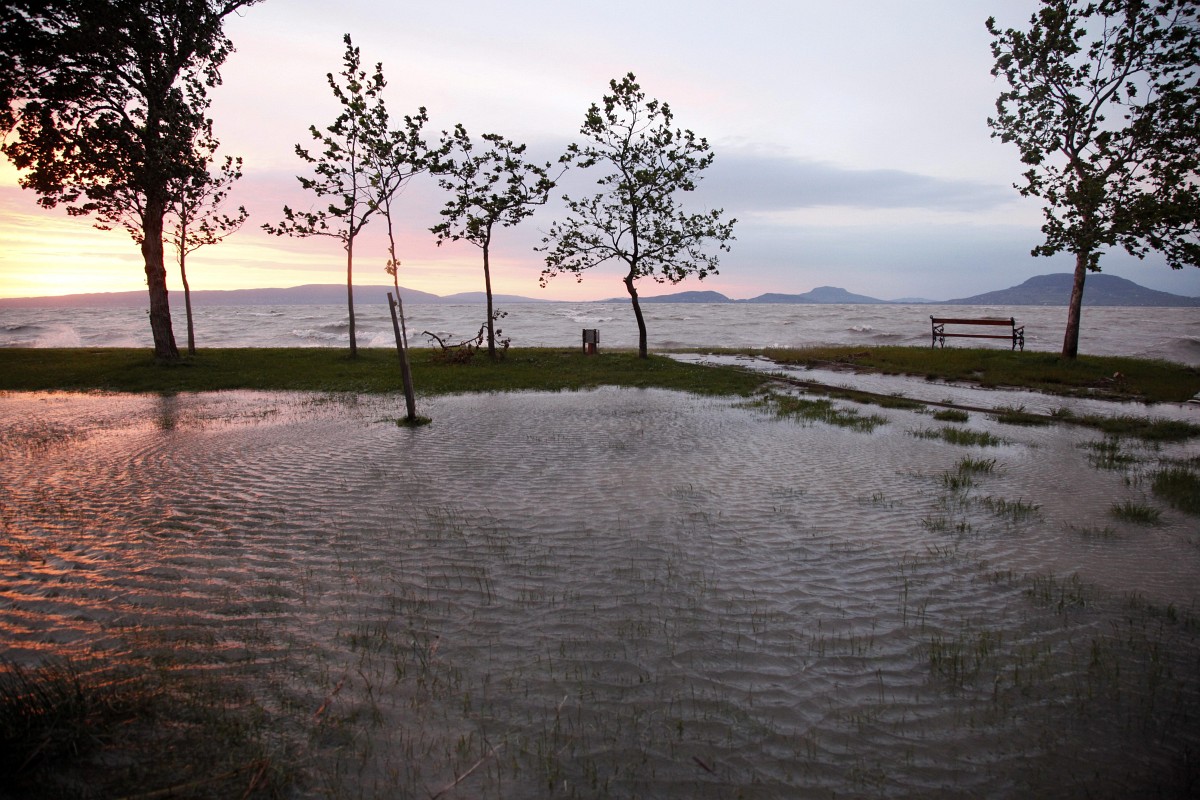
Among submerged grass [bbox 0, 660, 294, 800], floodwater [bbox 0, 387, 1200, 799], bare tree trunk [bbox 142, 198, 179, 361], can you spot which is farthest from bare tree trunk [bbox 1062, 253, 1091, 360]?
bare tree trunk [bbox 142, 198, 179, 361]

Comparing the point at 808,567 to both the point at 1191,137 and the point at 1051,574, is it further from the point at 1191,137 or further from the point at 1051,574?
the point at 1191,137

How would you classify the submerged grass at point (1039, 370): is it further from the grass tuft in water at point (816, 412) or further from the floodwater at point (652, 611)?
the floodwater at point (652, 611)

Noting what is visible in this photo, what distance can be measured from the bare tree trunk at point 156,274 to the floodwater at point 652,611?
18.7 m

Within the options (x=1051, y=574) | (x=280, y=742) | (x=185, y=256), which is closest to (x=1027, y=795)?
(x=1051, y=574)

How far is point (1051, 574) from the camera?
7211 mm

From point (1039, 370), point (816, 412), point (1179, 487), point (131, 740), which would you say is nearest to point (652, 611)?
point (131, 740)

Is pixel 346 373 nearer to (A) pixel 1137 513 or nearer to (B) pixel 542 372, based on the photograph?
(B) pixel 542 372

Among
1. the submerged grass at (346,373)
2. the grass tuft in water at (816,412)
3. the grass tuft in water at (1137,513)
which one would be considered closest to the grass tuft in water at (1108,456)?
the grass tuft in water at (1137,513)

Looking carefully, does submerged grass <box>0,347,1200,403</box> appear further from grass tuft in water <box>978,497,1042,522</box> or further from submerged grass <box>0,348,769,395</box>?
grass tuft in water <box>978,497,1042,522</box>

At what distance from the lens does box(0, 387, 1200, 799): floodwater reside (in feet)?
13.9

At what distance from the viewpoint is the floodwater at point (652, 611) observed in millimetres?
4227

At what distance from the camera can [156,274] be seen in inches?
1142

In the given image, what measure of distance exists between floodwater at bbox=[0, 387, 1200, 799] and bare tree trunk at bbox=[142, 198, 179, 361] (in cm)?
1867

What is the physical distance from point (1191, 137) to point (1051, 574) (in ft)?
93.9
